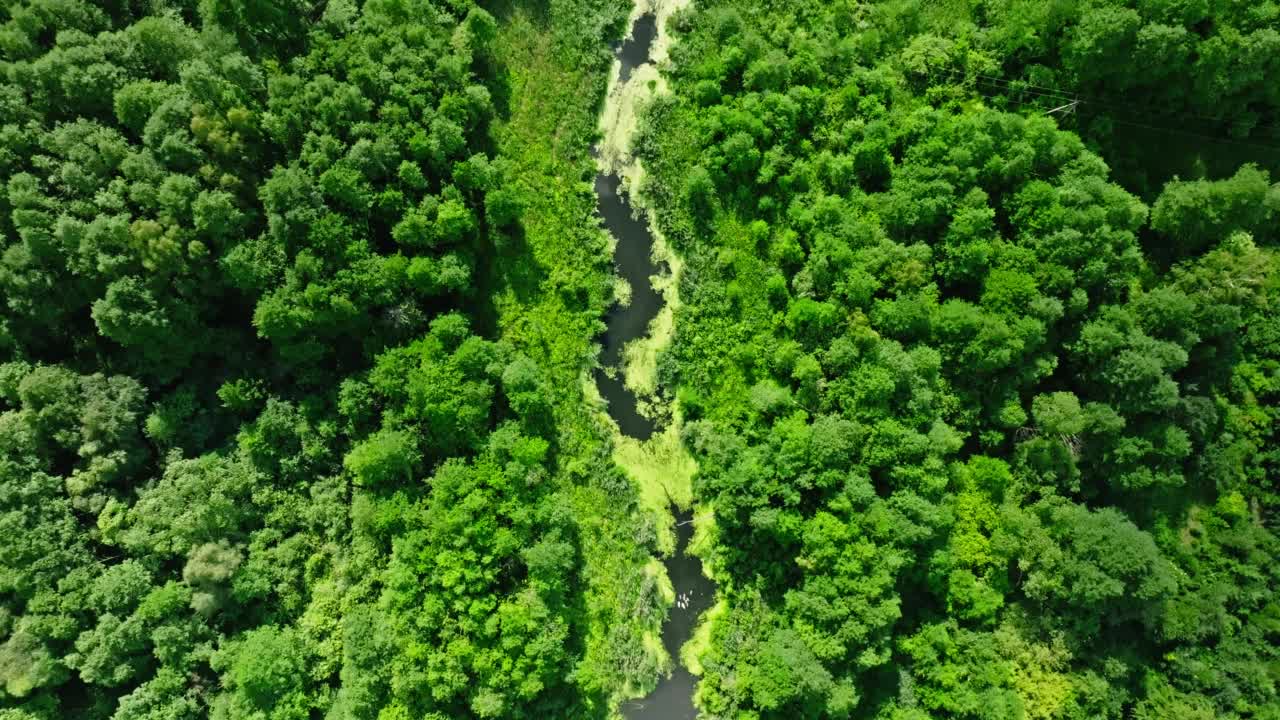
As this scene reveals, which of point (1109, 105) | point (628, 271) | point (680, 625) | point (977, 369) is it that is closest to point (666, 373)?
point (628, 271)

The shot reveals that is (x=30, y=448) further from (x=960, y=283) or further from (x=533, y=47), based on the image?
(x=960, y=283)

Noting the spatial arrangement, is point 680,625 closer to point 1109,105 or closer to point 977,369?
point 977,369

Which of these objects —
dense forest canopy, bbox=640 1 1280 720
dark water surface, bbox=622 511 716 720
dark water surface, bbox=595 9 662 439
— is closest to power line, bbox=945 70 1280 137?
dense forest canopy, bbox=640 1 1280 720

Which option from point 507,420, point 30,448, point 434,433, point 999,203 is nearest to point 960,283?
point 999,203

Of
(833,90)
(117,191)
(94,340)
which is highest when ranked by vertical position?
(117,191)

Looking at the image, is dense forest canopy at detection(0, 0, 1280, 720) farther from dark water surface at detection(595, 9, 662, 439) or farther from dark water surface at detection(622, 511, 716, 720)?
dark water surface at detection(595, 9, 662, 439)

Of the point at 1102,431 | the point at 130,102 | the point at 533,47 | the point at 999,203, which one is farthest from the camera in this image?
the point at 533,47
